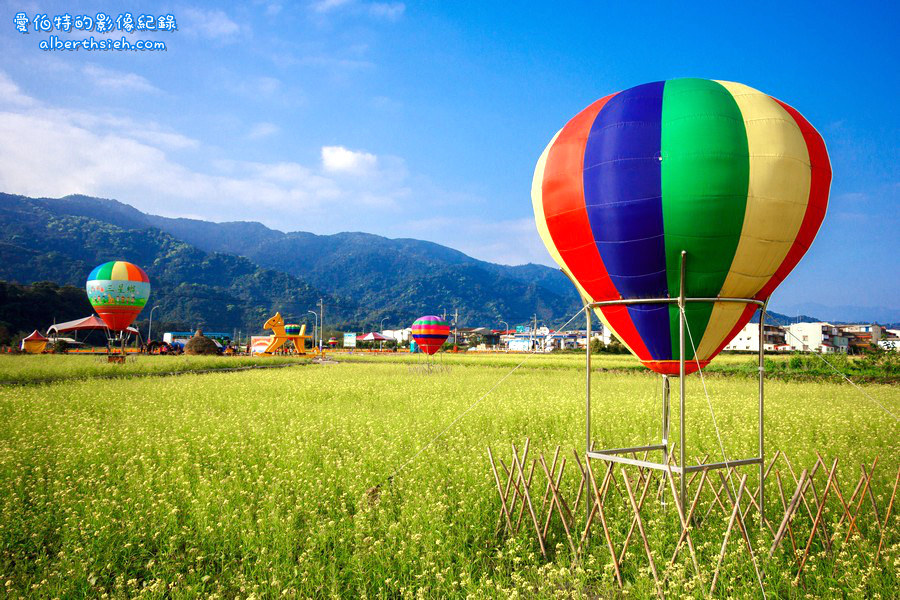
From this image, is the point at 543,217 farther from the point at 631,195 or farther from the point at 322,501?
the point at 322,501

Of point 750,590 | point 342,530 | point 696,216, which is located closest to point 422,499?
point 342,530

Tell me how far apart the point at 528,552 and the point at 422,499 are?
1767 mm

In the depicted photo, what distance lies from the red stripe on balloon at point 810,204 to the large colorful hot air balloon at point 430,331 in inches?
1099

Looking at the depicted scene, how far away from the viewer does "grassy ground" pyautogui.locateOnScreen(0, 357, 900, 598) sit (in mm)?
5723

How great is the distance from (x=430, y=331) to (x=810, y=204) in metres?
28.8

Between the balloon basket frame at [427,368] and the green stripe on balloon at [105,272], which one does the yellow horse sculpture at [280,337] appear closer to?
the balloon basket frame at [427,368]

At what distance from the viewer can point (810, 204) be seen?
6504mm

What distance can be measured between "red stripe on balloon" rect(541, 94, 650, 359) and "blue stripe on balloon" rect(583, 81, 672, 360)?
3.8 inches

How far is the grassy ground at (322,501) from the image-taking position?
572cm

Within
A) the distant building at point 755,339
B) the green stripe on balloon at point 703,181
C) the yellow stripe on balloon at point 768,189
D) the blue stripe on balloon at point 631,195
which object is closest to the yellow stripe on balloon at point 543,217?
the blue stripe on balloon at point 631,195

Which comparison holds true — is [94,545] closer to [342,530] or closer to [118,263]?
[342,530]

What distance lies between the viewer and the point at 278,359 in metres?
45.7

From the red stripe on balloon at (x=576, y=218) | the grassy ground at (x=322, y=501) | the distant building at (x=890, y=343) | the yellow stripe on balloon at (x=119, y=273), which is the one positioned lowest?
the grassy ground at (x=322, y=501)

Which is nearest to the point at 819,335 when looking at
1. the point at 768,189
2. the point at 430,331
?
the point at 430,331
